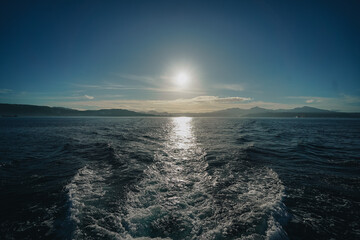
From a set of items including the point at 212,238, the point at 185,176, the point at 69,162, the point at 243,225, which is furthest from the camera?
the point at 69,162

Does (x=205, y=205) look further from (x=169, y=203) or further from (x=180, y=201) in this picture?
(x=169, y=203)

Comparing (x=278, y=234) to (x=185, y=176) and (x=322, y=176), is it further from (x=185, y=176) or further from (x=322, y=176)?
(x=322, y=176)

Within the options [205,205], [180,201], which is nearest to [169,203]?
[180,201]

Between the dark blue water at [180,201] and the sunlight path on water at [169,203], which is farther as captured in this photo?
the sunlight path on water at [169,203]

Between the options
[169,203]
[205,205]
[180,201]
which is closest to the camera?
[205,205]

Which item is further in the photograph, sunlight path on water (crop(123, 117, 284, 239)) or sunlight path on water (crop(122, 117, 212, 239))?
sunlight path on water (crop(122, 117, 212, 239))

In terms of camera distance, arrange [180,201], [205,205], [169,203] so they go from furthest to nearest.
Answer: [180,201], [169,203], [205,205]

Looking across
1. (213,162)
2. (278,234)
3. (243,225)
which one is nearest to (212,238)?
(243,225)

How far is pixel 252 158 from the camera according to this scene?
14.4 meters

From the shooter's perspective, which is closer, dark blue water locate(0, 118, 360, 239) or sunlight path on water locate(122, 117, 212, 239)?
dark blue water locate(0, 118, 360, 239)

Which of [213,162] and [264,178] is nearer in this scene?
→ [264,178]

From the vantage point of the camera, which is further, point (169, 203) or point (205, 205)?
point (169, 203)

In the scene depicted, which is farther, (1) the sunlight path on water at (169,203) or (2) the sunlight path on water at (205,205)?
(1) the sunlight path on water at (169,203)

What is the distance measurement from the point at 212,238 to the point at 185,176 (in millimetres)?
5666
